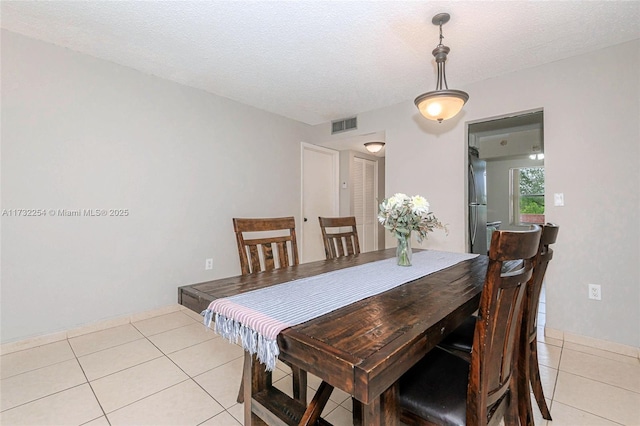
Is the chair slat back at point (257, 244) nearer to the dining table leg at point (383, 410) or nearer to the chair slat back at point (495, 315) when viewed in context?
the dining table leg at point (383, 410)

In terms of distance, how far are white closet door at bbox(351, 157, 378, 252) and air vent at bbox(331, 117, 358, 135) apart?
955 millimetres

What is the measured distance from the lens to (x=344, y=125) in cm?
407

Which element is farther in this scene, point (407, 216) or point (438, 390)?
point (407, 216)

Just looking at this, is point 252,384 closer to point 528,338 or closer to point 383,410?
point 383,410

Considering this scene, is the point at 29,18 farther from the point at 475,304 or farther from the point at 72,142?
the point at 475,304

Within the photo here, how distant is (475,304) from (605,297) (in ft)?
6.36

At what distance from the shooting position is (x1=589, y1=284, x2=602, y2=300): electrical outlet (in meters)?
2.30

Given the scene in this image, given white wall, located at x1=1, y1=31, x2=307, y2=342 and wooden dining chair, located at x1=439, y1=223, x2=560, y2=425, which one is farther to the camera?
Answer: white wall, located at x1=1, y1=31, x2=307, y2=342

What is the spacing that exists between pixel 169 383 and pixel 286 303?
1265 mm

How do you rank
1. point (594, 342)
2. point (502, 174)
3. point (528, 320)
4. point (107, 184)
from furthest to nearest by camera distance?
point (502, 174)
point (107, 184)
point (594, 342)
point (528, 320)

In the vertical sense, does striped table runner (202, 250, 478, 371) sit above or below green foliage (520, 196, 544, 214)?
below

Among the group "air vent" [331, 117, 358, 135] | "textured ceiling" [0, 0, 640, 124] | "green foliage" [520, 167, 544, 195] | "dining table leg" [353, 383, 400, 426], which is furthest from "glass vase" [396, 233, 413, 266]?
"green foliage" [520, 167, 544, 195]

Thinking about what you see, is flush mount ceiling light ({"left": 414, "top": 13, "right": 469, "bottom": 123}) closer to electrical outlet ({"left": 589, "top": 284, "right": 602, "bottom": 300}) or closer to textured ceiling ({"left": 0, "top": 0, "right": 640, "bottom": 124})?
textured ceiling ({"left": 0, "top": 0, "right": 640, "bottom": 124})

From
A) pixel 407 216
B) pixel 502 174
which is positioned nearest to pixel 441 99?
pixel 407 216
